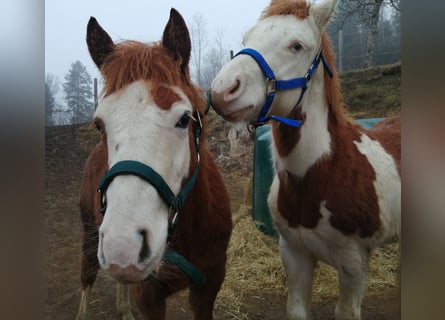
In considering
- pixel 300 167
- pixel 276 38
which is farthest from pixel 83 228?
pixel 276 38

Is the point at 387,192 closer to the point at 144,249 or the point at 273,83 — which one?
the point at 273,83

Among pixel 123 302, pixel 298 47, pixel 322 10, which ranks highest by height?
pixel 322 10

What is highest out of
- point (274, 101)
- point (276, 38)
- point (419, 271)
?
point (276, 38)

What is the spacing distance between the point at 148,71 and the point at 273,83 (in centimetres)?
44

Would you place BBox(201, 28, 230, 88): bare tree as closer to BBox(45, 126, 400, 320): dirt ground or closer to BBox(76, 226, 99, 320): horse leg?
BBox(45, 126, 400, 320): dirt ground

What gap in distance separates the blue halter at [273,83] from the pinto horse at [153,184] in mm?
233

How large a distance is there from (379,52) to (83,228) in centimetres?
151

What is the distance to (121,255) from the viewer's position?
3.50 ft

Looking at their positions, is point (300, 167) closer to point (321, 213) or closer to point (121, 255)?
point (321, 213)

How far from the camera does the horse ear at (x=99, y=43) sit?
55.3 inches

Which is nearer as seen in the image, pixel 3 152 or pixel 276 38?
pixel 276 38

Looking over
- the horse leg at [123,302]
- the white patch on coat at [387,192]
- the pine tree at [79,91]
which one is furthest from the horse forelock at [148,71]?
the horse leg at [123,302]

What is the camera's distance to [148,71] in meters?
1.29

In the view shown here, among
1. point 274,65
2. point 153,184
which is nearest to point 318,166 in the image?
point 274,65
